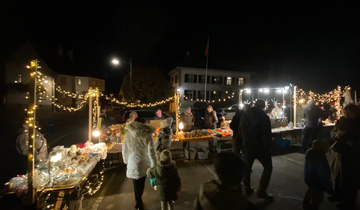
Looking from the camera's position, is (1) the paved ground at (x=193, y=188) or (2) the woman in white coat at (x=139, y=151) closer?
(2) the woman in white coat at (x=139, y=151)

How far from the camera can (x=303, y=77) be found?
31781 mm

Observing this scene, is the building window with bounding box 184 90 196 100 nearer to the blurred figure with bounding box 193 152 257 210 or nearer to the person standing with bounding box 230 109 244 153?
the person standing with bounding box 230 109 244 153

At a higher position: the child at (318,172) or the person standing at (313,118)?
the person standing at (313,118)

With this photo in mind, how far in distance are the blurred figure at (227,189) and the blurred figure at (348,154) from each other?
329cm

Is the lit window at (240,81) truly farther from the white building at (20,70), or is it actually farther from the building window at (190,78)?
the white building at (20,70)

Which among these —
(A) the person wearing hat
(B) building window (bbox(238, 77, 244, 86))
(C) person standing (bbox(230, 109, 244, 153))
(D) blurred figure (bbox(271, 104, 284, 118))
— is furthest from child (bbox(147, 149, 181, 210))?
(B) building window (bbox(238, 77, 244, 86))

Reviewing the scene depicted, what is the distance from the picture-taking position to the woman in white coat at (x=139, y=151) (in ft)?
11.7

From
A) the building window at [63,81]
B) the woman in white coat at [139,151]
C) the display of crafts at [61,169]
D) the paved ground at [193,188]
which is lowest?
the paved ground at [193,188]

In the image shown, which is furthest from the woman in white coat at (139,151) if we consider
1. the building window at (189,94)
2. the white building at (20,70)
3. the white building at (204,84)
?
the building window at (189,94)

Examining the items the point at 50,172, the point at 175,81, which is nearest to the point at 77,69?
the point at 175,81

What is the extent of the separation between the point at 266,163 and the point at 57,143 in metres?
10.0

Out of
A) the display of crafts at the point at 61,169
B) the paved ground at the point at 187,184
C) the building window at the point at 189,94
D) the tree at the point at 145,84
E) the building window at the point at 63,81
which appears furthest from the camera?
the building window at the point at 63,81

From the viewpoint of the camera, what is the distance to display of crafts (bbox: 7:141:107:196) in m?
3.20

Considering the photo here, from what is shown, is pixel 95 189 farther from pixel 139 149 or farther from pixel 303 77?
pixel 303 77
